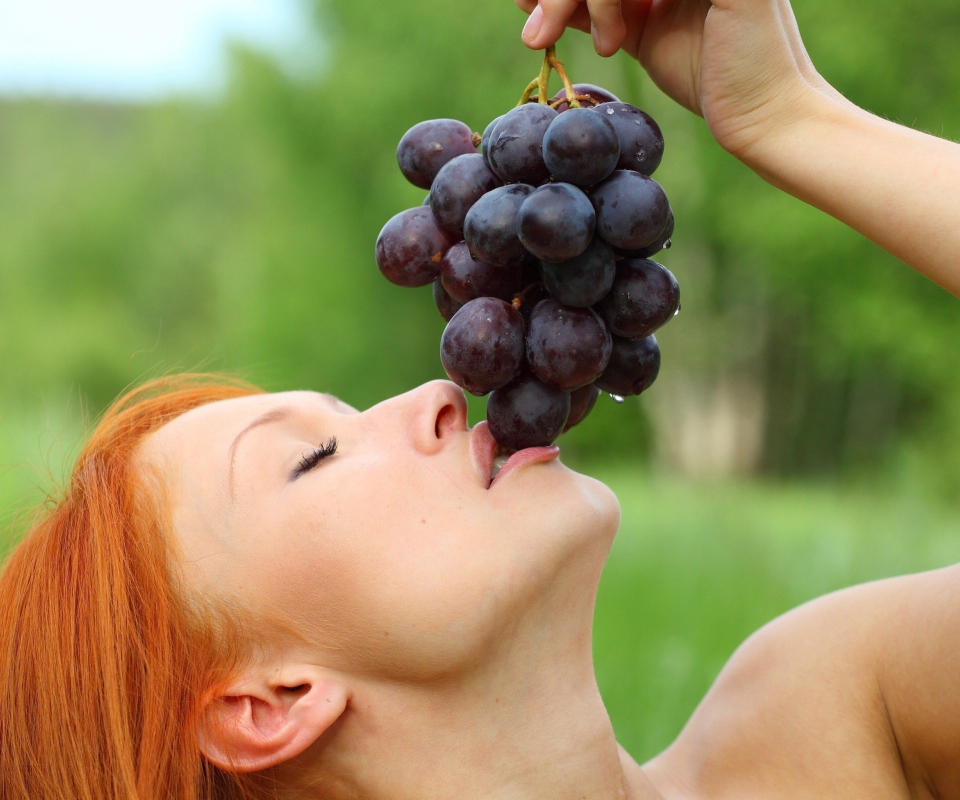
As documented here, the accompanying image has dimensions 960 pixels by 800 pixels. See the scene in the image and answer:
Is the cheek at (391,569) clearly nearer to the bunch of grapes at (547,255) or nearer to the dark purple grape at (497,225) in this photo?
the bunch of grapes at (547,255)

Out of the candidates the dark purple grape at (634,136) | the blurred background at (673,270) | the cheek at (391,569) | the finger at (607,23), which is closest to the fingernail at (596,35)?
the finger at (607,23)

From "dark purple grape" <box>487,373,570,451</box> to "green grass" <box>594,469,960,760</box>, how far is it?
1664 mm

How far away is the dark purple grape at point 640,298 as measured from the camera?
3.84ft

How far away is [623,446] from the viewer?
1633 centimetres

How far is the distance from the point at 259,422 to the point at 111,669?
0.44 metres

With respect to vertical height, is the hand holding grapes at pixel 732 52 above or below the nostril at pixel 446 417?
above

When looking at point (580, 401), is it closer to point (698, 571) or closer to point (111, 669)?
point (111, 669)

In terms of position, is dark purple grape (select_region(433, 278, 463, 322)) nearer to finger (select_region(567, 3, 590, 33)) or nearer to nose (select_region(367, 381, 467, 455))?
nose (select_region(367, 381, 467, 455))

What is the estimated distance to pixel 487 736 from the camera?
136 cm

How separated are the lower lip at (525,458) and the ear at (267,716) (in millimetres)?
401

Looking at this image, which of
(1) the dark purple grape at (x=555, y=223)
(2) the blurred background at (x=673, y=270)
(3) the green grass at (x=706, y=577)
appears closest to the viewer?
(1) the dark purple grape at (x=555, y=223)

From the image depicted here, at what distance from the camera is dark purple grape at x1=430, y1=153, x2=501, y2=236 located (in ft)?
4.00

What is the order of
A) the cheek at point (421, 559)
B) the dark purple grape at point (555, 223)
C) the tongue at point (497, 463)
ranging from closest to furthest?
1. the dark purple grape at point (555, 223)
2. the cheek at point (421, 559)
3. the tongue at point (497, 463)

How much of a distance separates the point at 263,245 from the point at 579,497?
A: 15096 millimetres
